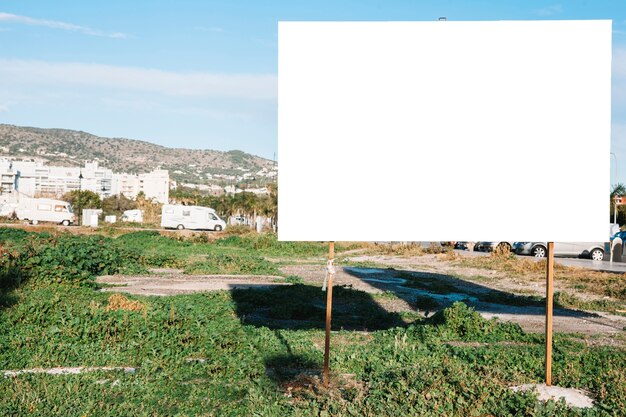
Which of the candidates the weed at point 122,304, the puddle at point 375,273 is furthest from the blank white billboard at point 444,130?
the puddle at point 375,273

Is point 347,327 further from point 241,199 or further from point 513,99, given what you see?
point 241,199

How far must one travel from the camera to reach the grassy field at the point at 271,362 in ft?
20.8

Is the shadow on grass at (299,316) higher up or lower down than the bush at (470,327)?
lower down

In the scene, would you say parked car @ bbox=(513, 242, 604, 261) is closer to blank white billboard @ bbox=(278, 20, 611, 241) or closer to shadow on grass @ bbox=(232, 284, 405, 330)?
shadow on grass @ bbox=(232, 284, 405, 330)

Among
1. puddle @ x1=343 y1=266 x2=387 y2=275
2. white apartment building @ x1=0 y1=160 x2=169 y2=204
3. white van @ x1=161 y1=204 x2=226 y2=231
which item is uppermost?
white apartment building @ x1=0 y1=160 x2=169 y2=204

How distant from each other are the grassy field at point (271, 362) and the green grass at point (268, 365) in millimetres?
18

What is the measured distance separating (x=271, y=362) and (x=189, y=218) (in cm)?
4917

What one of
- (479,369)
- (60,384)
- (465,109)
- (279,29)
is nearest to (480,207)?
(465,109)

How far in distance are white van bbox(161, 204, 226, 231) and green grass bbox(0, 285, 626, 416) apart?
44.3 meters

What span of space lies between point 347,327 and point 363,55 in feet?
21.5

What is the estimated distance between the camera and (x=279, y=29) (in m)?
6.72

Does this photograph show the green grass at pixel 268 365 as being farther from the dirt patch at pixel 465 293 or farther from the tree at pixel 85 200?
the tree at pixel 85 200

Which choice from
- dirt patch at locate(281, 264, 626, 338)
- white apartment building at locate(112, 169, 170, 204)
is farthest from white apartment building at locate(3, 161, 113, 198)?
dirt patch at locate(281, 264, 626, 338)

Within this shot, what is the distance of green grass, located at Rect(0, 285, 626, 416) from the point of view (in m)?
6.33
